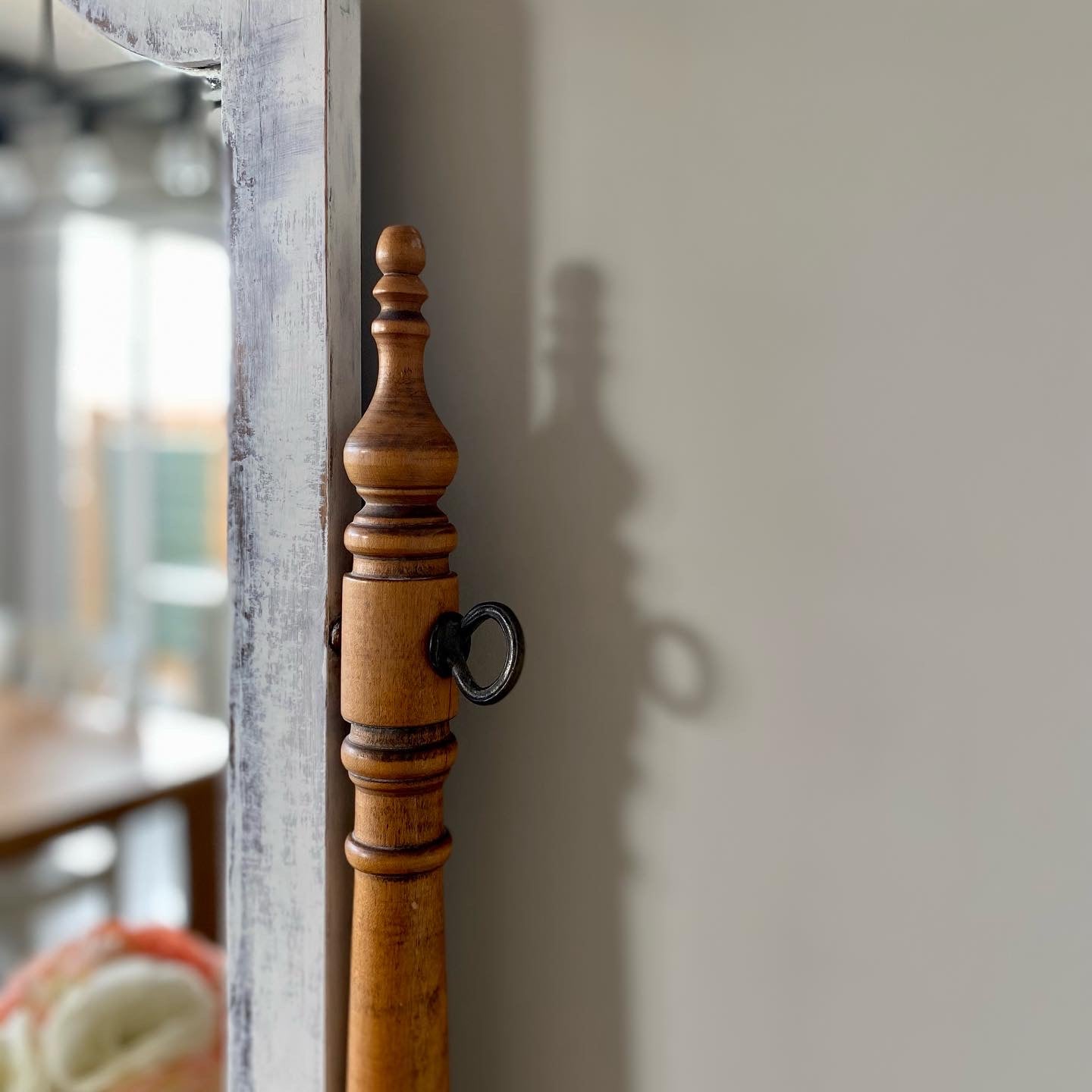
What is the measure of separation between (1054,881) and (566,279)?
0.37 metres

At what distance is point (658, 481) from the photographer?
0.51 meters

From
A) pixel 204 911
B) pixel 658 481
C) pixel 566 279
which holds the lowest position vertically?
pixel 204 911

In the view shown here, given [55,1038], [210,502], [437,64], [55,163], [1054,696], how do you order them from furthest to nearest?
[210,502]
[55,163]
[55,1038]
[437,64]
[1054,696]

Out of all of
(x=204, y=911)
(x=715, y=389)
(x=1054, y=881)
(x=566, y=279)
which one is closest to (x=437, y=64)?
(x=566, y=279)

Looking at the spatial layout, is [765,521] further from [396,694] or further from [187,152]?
[187,152]

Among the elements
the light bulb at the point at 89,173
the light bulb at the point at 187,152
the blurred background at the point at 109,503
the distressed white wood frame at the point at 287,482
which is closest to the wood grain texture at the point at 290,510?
the distressed white wood frame at the point at 287,482

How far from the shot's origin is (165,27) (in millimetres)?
562

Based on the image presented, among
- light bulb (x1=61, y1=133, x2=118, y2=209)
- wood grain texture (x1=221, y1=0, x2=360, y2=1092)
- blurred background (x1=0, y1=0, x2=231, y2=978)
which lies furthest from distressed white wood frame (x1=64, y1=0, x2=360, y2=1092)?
light bulb (x1=61, y1=133, x2=118, y2=209)

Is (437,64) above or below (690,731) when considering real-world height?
above

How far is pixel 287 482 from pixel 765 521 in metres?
0.26

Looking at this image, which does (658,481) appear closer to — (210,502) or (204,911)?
(204,911)

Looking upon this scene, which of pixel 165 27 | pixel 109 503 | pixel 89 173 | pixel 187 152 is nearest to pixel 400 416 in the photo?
pixel 165 27

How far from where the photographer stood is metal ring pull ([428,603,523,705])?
0.48 meters

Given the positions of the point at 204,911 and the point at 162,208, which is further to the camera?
the point at 162,208
